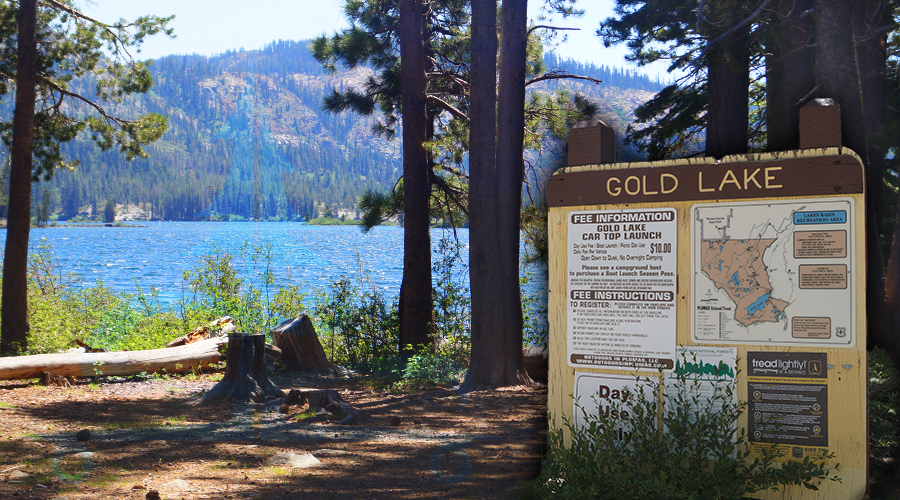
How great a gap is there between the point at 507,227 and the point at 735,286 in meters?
4.33

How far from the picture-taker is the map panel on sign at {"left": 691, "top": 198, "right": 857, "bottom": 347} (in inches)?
111

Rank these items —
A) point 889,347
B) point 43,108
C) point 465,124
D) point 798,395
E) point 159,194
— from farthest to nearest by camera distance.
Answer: point 159,194
point 43,108
point 465,124
point 889,347
point 798,395

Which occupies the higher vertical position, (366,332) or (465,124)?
(465,124)

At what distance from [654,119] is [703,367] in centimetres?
872

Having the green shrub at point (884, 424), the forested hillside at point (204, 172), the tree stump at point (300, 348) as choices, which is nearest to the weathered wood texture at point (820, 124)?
the green shrub at point (884, 424)

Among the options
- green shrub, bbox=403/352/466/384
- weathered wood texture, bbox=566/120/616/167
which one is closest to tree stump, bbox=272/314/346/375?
green shrub, bbox=403/352/466/384

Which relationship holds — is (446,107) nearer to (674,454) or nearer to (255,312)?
(255,312)

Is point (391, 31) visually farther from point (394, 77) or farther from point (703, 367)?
point (703, 367)

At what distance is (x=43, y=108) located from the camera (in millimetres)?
11594

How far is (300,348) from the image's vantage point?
30.1 feet

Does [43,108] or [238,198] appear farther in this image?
[238,198]

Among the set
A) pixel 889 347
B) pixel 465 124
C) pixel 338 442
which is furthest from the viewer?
pixel 465 124

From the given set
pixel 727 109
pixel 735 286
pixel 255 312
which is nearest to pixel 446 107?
pixel 727 109

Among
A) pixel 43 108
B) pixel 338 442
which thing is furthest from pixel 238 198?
pixel 338 442
